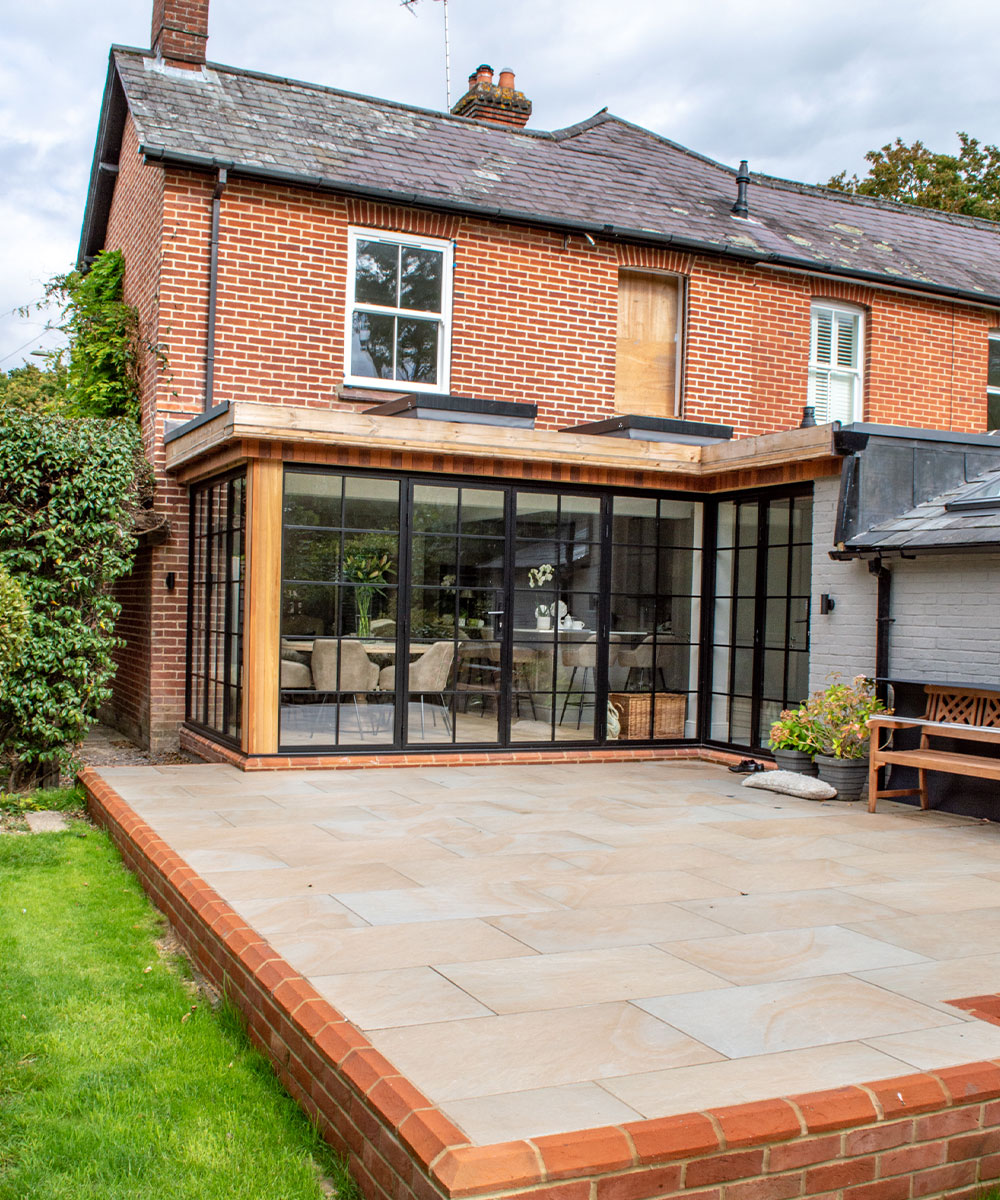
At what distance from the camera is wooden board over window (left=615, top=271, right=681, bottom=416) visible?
1207 centimetres

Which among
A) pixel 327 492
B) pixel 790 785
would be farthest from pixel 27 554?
pixel 790 785

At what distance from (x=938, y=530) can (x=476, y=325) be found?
522cm

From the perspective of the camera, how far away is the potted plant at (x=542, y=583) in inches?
372

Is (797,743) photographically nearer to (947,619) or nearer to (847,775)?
(847,775)

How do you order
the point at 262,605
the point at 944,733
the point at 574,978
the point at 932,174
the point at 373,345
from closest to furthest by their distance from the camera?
1. the point at 574,978
2. the point at 944,733
3. the point at 262,605
4. the point at 373,345
5. the point at 932,174

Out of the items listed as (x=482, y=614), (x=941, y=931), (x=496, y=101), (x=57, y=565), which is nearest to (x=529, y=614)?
(x=482, y=614)

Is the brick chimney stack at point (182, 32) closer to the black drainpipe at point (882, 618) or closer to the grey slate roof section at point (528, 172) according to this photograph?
the grey slate roof section at point (528, 172)

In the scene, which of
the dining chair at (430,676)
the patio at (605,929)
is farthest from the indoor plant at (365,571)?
the patio at (605,929)

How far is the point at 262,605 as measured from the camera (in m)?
8.55

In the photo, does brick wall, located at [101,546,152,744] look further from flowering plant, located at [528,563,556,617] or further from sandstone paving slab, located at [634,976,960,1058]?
sandstone paving slab, located at [634,976,960,1058]

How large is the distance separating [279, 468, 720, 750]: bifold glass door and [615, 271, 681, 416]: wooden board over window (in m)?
2.38

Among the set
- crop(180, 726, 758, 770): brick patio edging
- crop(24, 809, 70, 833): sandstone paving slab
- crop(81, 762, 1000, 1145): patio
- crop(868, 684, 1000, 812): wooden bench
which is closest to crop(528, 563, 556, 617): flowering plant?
crop(180, 726, 758, 770): brick patio edging

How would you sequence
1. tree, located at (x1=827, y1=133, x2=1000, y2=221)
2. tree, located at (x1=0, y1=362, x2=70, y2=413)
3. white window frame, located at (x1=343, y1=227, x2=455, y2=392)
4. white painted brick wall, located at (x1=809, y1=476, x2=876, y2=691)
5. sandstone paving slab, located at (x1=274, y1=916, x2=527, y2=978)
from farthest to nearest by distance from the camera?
tree, located at (x1=827, y1=133, x2=1000, y2=221) → tree, located at (x1=0, y1=362, x2=70, y2=413) → white window frame, located at (x1=343, y1=227, x2=455, y2=392) → white painted brick wall, located at (x1=809, y1=476, x2=876, y2=691) → sandstone paving slab, located at (x1=274, y1=916, x2=527, y2=978)

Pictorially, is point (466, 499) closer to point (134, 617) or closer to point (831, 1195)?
point (134, 617)
